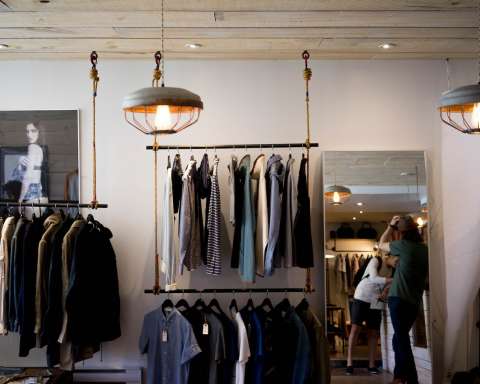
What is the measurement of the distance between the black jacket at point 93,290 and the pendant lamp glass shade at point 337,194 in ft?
5.16

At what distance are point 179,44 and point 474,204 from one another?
8.05ft

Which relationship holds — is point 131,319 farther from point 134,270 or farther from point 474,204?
point 474,204

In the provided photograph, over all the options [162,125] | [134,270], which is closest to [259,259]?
[134,270]

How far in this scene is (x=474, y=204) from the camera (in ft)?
15.8

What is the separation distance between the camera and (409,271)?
4648 mm

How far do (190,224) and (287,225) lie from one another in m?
0.64

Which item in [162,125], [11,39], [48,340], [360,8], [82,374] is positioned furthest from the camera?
[82,374]

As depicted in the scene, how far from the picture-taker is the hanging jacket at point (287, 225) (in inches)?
167

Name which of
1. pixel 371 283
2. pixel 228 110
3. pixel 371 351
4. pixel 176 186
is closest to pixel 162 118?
pixel 176 186

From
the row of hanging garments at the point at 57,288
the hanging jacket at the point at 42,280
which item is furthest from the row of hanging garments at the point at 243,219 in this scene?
the hanging jacket at the point at 42,280

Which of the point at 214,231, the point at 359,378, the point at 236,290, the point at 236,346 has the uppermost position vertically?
the point at 214,231

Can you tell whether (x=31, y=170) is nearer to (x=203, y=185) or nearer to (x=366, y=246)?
(x=203, y=185)

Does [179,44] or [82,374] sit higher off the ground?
[179,44]

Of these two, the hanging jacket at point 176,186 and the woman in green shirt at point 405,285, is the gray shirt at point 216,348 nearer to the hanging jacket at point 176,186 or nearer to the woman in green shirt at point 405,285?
the hanging jacket at point 176,186
